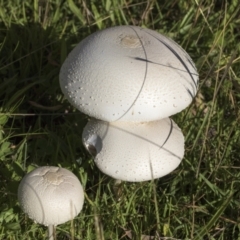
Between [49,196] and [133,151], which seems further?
[133,151]

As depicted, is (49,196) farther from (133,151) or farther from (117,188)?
(117,188)

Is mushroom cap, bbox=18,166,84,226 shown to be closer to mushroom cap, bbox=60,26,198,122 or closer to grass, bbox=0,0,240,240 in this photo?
grass, bbox=0,0,240,240

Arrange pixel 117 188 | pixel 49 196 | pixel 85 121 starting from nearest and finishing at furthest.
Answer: pixel 49 196
pixel 117 188
pixel 85 121

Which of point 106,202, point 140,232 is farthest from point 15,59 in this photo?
point 140,232

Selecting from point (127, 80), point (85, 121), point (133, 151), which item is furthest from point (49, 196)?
point (85, 121)

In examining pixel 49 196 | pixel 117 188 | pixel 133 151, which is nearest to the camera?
pixel 49 196

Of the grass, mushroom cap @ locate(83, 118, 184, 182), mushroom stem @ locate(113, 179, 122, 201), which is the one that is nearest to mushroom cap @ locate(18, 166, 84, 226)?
the grass

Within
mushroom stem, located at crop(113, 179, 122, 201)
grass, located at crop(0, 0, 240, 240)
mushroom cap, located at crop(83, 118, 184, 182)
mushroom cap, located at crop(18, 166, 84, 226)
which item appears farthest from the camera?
mushroom stem, located at crop(113, 179, 122, 201)
